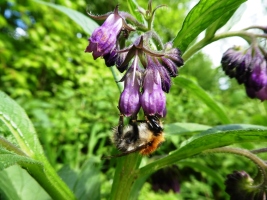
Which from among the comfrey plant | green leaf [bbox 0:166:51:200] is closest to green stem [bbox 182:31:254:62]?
the comfrey plant

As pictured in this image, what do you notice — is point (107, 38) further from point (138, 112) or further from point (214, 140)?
point (214, 140)

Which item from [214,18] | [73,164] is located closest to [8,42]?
[73,164]

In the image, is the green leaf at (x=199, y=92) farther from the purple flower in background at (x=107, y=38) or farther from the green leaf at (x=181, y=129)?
the purple flower in background at (x=107, y=38)

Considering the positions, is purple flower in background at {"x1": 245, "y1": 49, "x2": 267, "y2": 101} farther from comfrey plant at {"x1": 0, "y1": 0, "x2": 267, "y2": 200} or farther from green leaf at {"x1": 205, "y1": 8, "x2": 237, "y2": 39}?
green leaf at {"x1": 205, "y1": 8, "x2": 237, "y2": 39}

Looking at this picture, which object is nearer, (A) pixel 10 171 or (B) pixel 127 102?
(B) pixel 127 102

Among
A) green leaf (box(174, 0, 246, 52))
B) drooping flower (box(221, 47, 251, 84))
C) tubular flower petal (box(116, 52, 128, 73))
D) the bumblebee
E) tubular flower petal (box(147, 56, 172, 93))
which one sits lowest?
the bumblebee

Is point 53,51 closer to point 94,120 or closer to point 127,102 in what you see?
point 94,120

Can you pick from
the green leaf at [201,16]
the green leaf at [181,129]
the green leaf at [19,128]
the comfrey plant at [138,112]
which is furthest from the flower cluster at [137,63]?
the green leaf at [181,129]
